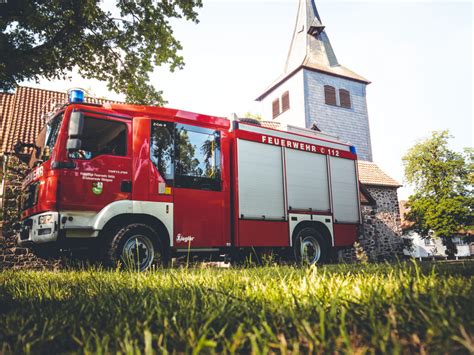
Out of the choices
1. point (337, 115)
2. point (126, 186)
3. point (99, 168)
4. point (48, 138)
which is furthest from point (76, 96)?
point (337, 115)

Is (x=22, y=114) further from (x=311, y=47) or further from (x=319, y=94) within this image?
(x=311, y=47)

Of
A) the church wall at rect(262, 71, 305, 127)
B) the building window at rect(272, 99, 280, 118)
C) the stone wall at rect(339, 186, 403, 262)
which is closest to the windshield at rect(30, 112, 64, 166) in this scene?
the stone wall at rect(339, 186, 403, 262)

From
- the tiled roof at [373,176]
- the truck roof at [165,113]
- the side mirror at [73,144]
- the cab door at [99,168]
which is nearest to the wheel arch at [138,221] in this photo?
the cab door at [99,168]

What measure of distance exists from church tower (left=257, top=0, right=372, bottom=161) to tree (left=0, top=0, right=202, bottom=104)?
1660 centimetres

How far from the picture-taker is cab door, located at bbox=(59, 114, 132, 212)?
18.3 ft

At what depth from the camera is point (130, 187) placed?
5988 millimetres

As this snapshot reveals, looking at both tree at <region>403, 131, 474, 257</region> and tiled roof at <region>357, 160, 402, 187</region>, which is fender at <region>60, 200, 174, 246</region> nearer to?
tiled roof at <region>357, 160, 402, 187</region>

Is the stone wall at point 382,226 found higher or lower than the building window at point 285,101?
lower

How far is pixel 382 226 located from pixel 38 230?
18.7 meters

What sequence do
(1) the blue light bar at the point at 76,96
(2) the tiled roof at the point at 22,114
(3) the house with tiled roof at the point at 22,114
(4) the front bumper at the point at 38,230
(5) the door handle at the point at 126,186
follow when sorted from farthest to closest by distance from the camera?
(2) the tiled roof at the point at 22,114 < (3) the house with tiled roof at the point at 22,114 < (1) the blue light bar at the point at 76,96 < (5) the door handle at the point at 126,186 < (4) the front bumper at the point at 38,230

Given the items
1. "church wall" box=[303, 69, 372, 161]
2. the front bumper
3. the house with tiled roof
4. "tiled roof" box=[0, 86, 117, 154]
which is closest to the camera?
the front bumper

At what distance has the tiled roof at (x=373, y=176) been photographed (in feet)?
69.4

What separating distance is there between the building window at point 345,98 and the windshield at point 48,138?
2519 centimetres

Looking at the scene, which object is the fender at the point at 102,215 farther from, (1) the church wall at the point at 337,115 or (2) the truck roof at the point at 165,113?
(1) the church wall at the point at 337,115
